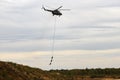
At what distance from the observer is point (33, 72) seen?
167ft

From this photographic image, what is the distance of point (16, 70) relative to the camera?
4769 cm

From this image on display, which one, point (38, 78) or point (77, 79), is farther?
point (77, 79)

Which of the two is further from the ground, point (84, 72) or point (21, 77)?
point (84, 72)

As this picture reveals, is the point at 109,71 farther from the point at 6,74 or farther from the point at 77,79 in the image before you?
the point at 6,74

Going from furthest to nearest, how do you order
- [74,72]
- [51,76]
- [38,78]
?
1. [74,72]
2. [51,76]
3. [38,78]

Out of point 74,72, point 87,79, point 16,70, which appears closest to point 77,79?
point 87,79

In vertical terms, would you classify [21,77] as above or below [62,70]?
below

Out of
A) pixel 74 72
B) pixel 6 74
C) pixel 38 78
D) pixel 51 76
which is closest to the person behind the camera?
pixel 6 74

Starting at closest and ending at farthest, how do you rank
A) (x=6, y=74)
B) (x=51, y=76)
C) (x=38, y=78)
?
(x=6, y=74) < (x=38, y=78) < (x=51, y=76)

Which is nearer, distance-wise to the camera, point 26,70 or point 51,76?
point 26,70

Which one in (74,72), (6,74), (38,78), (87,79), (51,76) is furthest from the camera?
(74,72)

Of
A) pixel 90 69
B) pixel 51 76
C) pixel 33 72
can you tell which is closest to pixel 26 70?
pixel 33 72

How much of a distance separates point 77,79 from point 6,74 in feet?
46.1

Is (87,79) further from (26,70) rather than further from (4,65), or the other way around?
(4,65)
